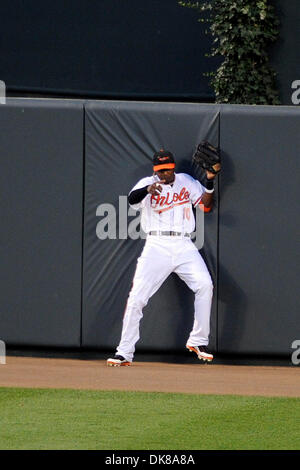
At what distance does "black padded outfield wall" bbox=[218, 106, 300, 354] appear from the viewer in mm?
10086

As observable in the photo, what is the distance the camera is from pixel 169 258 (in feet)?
→ 32.5

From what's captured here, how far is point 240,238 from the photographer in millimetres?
10133

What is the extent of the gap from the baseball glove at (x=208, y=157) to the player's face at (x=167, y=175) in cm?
26

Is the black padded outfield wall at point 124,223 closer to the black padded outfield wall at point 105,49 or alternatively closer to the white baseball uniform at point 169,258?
the white baseball uniform at point 169,258

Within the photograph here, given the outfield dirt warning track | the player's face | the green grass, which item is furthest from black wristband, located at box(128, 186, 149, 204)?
the green grass

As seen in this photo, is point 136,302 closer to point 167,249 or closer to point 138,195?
point 167,249

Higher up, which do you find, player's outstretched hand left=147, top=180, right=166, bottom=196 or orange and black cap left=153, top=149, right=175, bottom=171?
orange and black cap left=153, top=149, right=175, bottom=171

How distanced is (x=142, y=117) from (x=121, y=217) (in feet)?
3.13

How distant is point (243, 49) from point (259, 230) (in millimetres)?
6197

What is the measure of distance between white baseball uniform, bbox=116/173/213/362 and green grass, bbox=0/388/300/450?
160 cm

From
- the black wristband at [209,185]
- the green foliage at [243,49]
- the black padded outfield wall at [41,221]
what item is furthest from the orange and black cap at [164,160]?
the green foliage at [243,49]

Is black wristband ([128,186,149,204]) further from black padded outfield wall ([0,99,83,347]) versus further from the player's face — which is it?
black padded outfield wall ([0,99,83,347])

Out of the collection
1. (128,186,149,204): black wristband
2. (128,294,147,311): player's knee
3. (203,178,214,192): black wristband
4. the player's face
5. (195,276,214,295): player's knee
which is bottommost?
(128,294,147,311): player's knee

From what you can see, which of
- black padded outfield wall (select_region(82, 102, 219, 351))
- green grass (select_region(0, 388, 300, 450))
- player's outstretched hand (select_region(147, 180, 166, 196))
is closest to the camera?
green grass (select_region(0, 388, 300, 450))
